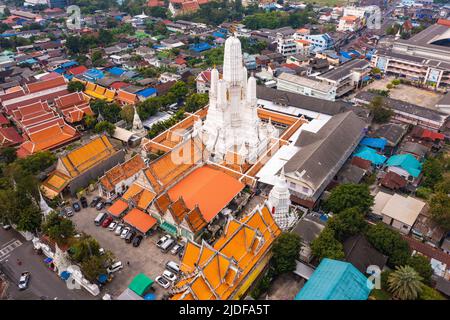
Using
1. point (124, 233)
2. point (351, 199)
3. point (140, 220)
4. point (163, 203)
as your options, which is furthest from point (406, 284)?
point (124, 233)

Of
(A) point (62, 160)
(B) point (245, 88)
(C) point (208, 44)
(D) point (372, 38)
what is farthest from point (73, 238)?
(D) point (372, 38)

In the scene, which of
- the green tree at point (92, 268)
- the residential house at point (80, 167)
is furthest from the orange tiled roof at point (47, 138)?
the green tree at point (92, 268)

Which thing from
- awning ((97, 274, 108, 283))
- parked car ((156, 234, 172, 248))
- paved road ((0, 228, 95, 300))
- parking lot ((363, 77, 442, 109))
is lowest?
paved road ((0, 228, 95, 300))

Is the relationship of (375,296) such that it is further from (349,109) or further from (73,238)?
(349,109)

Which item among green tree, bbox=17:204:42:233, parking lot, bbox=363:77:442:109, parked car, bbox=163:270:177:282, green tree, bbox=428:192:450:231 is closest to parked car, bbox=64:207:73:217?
green tree, bbox=17:204:42:233

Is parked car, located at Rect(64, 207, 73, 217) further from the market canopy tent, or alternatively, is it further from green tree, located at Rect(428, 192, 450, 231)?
green tree, located at Rect(428, 192, 450, 231)

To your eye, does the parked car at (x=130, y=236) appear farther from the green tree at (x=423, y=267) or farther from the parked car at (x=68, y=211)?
the green tree at (x=423, y=267)

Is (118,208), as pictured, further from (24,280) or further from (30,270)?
(24,280)

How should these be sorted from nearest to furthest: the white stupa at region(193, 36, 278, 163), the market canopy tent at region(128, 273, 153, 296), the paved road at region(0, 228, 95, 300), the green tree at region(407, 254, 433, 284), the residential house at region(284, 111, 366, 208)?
the green tree at region(407, 254, 433, 284) → the market canopy tent at region(128, 273, 153, 296) → the paved road at region(0, 228, 95, 300) → the residential house at region(284, 111, 366, 208) → the white stupa at region(193, 36, 278, 163)
